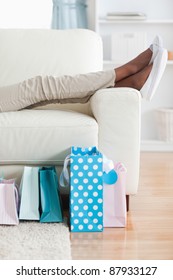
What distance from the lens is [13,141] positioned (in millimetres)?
2508

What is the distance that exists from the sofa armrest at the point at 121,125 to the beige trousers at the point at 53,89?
5.7 inches

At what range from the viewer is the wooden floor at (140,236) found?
2039 mm

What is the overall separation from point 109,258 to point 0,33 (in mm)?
1629

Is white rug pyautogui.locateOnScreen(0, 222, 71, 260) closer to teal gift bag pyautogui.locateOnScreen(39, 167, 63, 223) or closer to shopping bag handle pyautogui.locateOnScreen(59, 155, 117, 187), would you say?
teal gift bag pyautogui.locateOnScreen(39, 167, 63, 223)

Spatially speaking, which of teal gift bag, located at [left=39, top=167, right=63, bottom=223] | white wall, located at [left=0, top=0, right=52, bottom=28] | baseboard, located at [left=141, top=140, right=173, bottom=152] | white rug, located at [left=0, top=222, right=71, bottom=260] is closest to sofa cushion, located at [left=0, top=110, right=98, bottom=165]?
teal gift bag, located at [left=39, top=167, right=63, bottom=223]

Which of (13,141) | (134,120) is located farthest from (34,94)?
(134,120)

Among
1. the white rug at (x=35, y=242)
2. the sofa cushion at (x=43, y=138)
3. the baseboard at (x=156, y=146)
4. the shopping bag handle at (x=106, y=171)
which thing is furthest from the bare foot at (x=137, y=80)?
the baseboard at (x=156, y=146)

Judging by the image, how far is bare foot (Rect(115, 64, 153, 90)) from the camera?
9.30 feet

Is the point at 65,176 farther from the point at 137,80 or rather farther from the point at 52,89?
the point at 137,80

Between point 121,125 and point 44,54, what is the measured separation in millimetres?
776

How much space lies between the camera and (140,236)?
2262mm

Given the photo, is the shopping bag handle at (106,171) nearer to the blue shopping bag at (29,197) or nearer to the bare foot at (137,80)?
the blue shopping bag at (29,197)

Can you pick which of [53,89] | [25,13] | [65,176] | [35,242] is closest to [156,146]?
[25,13]

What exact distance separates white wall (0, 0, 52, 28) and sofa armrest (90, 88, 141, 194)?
1.69 m
